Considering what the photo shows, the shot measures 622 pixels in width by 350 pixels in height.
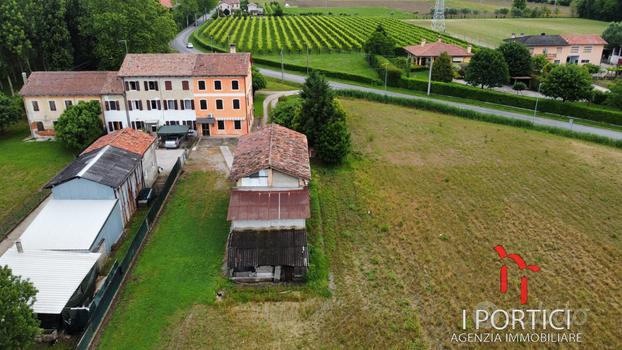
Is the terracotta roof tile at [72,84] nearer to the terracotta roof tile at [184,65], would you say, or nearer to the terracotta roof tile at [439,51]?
the terracotta roof tile at [184,65]

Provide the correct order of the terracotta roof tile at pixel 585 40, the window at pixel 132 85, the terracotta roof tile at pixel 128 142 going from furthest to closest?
1. the terracotta roof tile at pixel 585 40
2. the window at pixel 132 85
3. the terracotta roof tile at pixel 128 142

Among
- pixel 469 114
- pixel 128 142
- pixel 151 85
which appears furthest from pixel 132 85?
pixel 469 114

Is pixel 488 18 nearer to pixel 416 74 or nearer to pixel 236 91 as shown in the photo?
pixel 416 74

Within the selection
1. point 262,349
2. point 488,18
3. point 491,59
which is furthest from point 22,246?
point 488,18

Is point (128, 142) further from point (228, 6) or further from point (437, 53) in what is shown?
point (228, 6)

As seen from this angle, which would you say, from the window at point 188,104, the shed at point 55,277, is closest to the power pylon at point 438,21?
the window at point 188,104

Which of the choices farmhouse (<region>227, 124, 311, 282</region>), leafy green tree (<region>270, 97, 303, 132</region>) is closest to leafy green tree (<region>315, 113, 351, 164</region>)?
leafy green tree (<region>270, 97, 303, 132</region>)

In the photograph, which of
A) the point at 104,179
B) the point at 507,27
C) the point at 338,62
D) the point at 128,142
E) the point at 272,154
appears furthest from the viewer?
the point at 507,27
